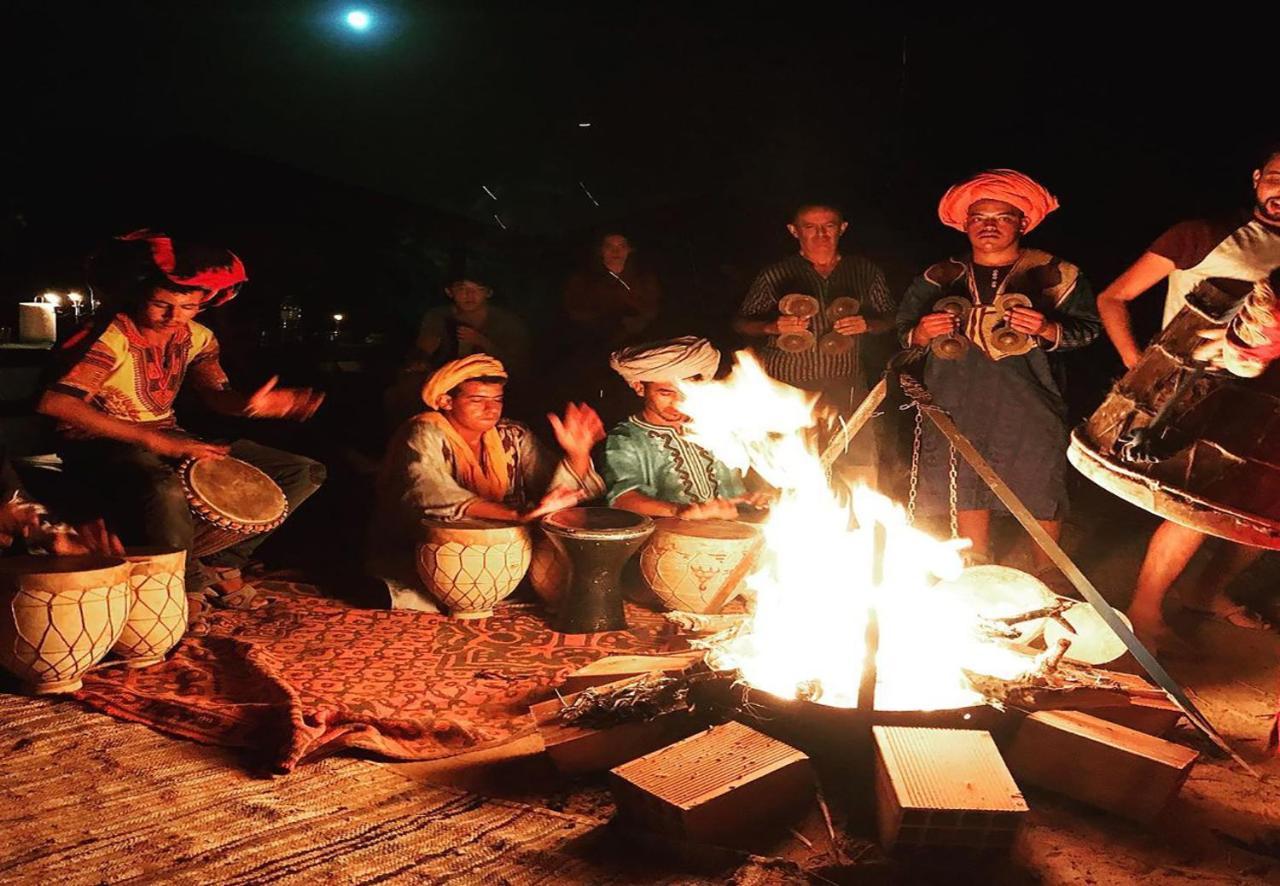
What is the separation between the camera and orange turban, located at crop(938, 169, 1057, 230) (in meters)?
5.06

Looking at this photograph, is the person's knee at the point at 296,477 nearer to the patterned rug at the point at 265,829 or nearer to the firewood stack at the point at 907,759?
the patterned rug at the point at 265,829

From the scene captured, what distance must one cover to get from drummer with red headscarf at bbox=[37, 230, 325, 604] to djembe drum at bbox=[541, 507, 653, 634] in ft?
6.45

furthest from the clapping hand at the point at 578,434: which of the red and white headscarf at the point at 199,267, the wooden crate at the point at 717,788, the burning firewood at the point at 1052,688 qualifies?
the burning firewood at the point at 1052,688

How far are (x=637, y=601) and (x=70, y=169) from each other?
1253 centimetres

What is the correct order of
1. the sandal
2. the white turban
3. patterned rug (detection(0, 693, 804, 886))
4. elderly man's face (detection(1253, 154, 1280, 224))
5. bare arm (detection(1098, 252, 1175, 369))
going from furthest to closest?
1. the white turban
2. the sandal
3. bare arm (detection(1098, 252, 1175, 369))
4. elderly man's face (detection(1253, 154, 1280, 224))
5. patterned rug (detection(0, 693, 804, 886))

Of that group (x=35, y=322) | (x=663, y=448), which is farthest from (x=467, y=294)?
(x=35, y=322)

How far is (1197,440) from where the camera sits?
270 cm

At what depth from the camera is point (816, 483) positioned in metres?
4.65

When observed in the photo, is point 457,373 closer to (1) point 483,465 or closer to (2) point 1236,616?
(1) point 483,465

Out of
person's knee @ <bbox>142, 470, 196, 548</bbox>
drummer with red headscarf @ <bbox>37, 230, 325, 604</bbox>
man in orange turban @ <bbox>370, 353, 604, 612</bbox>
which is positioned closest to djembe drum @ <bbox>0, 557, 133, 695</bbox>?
drummer with red headscarf @ <bbox>37, 230, 325, 604</bbox>

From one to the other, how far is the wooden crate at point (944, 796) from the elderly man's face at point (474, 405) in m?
3.57

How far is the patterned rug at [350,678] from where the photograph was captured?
3.68 m

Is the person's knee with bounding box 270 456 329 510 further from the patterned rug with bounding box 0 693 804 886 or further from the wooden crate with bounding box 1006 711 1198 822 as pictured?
the wooden crate with bounding box 1006 711 1198 822

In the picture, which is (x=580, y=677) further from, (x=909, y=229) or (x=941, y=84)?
(x=941, y=84)
